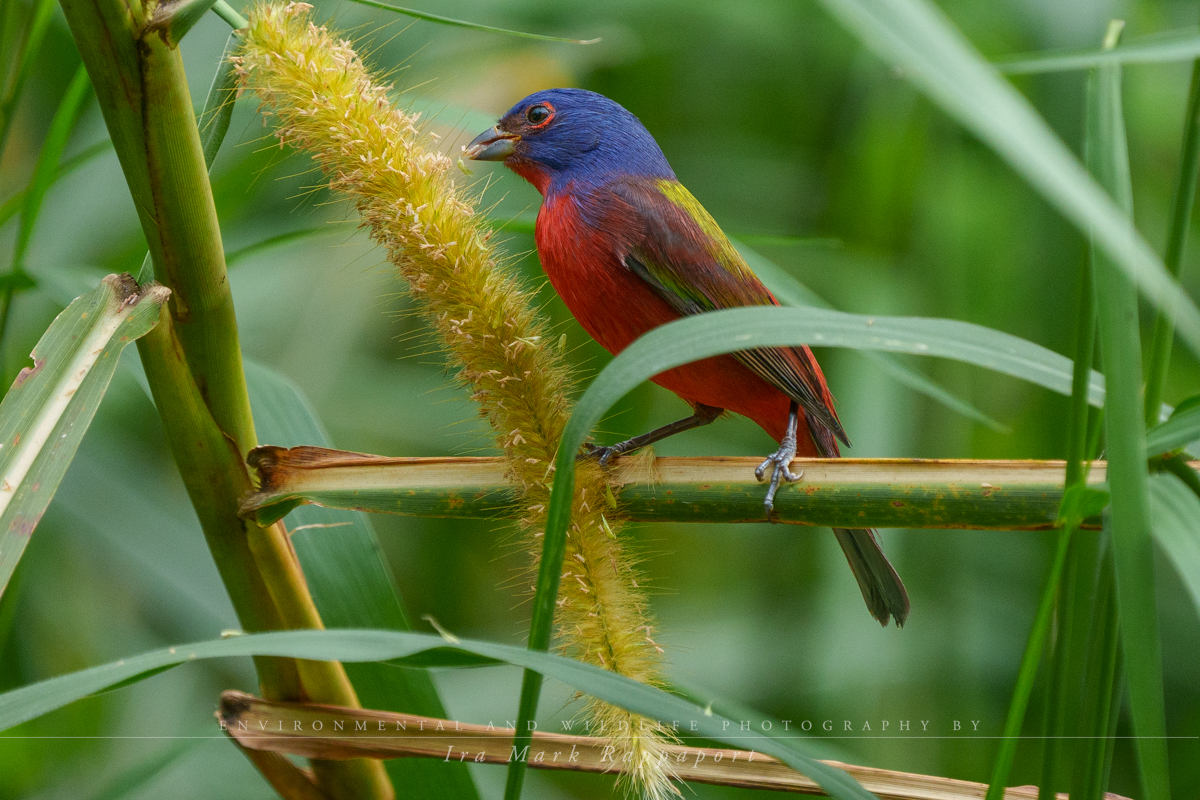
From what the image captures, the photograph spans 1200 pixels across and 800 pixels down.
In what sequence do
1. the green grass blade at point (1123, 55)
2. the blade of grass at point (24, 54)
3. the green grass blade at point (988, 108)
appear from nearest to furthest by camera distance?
1. the green grass blade at point (988, 108)
2. the green grass blade at point (1123, 55)
3. the blade of grass at point (24, 54)

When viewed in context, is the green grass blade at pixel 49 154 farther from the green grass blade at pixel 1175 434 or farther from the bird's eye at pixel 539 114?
the green grass blade at pixel 1175 434

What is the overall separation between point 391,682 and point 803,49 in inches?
89.3

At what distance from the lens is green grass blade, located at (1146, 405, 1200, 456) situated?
74 centimetres

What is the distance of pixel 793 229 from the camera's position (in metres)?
2.71

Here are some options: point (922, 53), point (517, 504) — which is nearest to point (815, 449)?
point (517, 504)

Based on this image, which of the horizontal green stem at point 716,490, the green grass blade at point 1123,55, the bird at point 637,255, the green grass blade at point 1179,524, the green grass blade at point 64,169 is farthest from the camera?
the bird at point 637,255

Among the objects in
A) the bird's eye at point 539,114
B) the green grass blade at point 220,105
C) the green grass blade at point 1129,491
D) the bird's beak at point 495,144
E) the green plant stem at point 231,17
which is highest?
the bird's eye at point 539,114

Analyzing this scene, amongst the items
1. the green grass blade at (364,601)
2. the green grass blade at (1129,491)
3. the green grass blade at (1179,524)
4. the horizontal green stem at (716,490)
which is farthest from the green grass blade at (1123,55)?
the green grass blade at (364,601)

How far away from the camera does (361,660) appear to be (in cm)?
72

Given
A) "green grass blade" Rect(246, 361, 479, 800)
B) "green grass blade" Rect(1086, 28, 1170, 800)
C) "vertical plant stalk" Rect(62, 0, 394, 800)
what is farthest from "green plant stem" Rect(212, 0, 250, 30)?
"green grass blade" Rect(1086, 28, 1170, 800)

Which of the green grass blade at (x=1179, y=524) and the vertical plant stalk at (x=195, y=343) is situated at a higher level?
the vertical plant stalk at (x=195, y=343)

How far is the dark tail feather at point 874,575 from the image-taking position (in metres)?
1.55

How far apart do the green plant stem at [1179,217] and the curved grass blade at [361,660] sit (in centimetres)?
48

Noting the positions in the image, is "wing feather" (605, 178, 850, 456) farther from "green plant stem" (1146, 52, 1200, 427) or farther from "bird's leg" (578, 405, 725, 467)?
"green plant stem" (1146, 52, 1200, 427)
